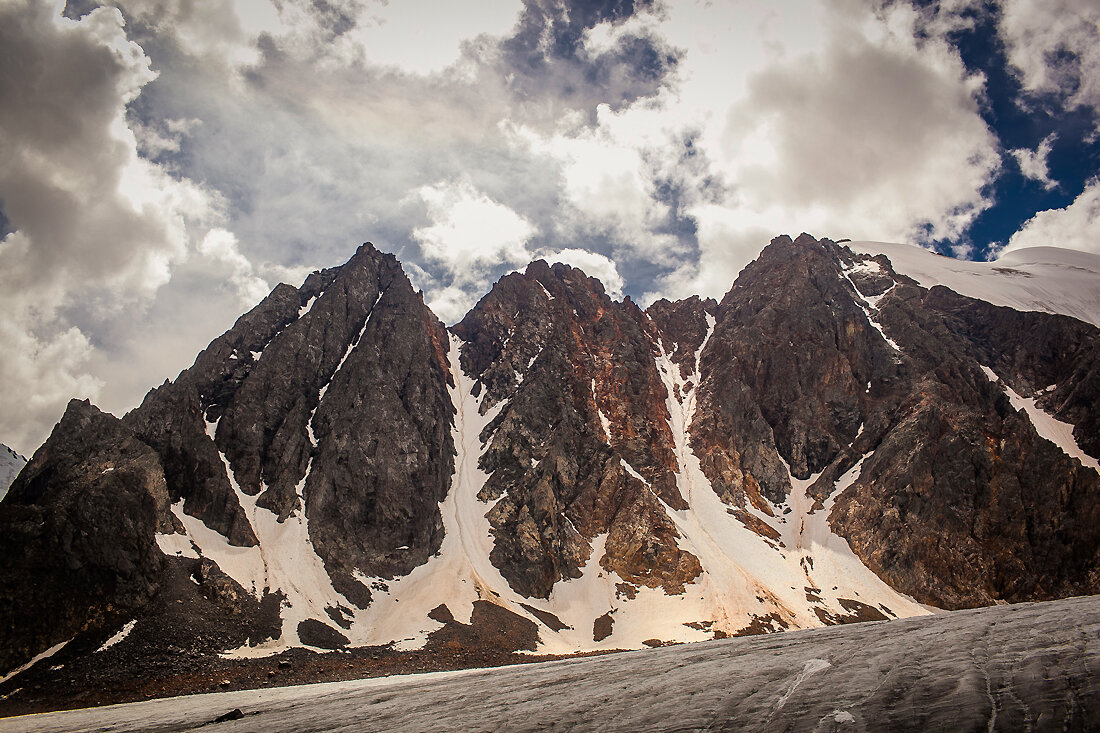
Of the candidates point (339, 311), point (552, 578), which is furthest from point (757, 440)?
point (339, 311)

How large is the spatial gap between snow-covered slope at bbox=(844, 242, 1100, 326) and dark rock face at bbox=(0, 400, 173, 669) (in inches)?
8313

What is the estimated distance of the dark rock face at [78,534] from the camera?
47659mm

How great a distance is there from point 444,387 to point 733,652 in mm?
111300

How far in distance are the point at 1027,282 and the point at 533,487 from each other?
198 m

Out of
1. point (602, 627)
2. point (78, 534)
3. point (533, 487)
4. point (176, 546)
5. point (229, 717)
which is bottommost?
point (602, 627)

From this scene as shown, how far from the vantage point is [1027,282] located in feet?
575

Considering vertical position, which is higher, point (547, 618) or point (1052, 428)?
point (1052, 428)

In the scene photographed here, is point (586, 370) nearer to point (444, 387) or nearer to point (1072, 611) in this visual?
point (444, 387)

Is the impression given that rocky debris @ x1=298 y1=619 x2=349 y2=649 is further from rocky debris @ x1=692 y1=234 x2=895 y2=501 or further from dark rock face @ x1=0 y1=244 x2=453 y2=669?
rocky debris @ x1=692 y1=234 x2=895 y2=501

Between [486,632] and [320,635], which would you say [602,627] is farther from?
[320,635]

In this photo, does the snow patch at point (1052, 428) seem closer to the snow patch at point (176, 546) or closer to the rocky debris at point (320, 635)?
the rocky debris at point (320, 635)

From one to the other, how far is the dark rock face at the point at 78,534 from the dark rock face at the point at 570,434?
50256 mm

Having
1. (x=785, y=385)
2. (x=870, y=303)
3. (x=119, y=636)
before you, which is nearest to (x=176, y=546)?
(x=119, y=636)

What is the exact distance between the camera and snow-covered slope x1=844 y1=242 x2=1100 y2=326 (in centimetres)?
15762
